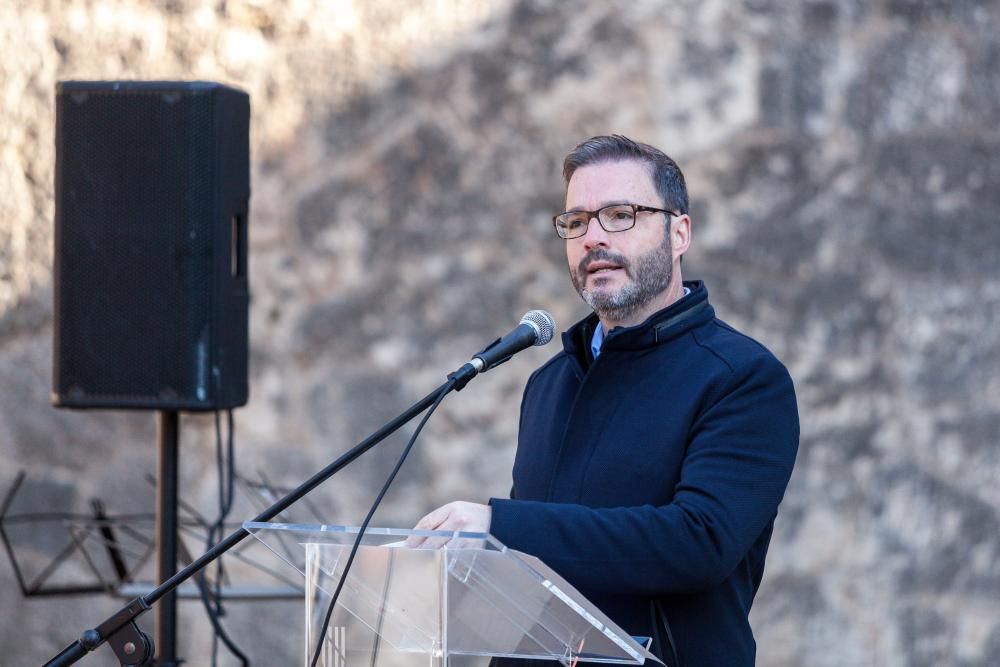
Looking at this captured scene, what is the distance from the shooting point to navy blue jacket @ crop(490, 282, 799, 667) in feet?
5.68

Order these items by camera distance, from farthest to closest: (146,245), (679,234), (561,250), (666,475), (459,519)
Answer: (561,250), (146,245), (679,234), (666,475), (459,519)

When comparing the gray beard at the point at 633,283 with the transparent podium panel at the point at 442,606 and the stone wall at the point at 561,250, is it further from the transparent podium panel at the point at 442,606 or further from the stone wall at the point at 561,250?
the stone wall at the point at 561,250

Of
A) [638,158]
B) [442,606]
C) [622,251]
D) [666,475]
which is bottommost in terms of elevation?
[442,606]

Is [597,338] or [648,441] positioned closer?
[648,441]

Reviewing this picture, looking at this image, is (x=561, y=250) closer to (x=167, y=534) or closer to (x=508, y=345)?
(x=167, y=534)

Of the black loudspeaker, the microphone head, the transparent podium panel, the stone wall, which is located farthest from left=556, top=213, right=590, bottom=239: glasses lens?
the stone wall

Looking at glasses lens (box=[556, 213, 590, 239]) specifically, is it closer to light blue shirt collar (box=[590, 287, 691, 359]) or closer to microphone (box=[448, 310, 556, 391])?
light blue shirt collar (box=[590, 287, 691, 359])

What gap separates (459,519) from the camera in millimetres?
1649

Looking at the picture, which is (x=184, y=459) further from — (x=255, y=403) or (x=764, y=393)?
(x=764, y=393)

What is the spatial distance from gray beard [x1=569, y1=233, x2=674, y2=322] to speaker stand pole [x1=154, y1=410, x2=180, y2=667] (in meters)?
1.20

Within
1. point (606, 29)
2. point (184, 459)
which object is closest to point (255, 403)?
point (184, 459)

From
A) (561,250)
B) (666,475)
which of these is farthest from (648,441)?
(561,250)

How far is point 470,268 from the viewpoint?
3.97 meters

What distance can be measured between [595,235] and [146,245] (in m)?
1.16
